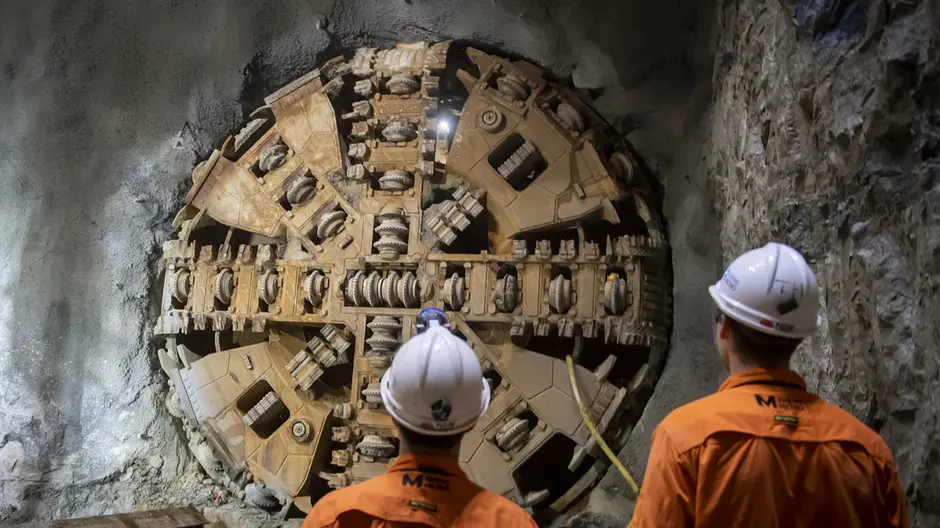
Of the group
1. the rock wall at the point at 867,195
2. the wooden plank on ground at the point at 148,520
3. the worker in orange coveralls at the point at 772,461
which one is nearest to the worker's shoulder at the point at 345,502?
the worker in orange coveralls at the point at 772,461

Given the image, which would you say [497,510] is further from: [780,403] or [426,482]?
[780,403]

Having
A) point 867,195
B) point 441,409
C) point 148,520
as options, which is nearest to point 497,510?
point 441,409

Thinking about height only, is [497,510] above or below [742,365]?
below

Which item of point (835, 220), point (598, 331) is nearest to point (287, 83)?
point (598, 331)

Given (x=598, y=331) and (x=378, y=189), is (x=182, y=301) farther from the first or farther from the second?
(x=598, y=331)

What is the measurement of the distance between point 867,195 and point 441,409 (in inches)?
50.0

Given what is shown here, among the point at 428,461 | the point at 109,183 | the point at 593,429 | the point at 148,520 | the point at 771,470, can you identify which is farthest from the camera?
the point at 109,183

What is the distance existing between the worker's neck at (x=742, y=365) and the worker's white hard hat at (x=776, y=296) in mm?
73

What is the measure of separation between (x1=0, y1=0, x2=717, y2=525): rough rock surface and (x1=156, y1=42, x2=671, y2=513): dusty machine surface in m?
0.17

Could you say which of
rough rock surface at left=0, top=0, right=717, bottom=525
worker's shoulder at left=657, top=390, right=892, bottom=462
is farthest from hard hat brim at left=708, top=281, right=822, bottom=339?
rough rock surface at left=0, top=0, right=717, bottom=525

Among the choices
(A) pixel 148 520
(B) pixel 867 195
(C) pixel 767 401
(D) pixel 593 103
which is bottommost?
(A) pixel 148 520

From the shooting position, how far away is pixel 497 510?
1.50 meters

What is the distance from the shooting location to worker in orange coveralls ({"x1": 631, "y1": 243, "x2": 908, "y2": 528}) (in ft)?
4.69

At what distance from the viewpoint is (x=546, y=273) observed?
362 cm
